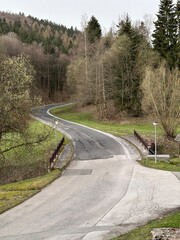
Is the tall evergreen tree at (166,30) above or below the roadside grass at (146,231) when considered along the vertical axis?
above

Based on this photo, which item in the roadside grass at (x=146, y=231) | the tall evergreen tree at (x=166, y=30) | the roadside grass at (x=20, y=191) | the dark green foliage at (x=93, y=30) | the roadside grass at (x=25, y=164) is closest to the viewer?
the roadside grass at (x=146, y=231)

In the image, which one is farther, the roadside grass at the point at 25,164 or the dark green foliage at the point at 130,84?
the dark green foliage at the point at 130,84

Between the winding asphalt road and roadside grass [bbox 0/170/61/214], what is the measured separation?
45cm

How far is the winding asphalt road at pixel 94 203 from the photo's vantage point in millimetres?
13625

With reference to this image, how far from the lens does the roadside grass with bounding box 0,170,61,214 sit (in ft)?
58.9

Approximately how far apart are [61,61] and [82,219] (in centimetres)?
9344

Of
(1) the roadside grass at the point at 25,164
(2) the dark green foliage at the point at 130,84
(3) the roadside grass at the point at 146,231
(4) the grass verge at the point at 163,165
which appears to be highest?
(2) the dark green foliage at the point at 130,84

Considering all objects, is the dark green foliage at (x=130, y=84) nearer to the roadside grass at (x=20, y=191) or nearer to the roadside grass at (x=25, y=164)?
the roadside grass at (x=25, y=164)

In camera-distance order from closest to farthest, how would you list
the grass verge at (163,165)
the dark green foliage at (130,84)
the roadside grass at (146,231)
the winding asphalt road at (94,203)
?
the roadside grass at (146,231)
the winding asphalt road at (94,203)
the grass verge at (163,165)
the dark green foliage at (130,84)

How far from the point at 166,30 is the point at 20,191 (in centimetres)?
4972

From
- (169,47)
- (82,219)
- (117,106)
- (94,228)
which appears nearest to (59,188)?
(82,219)

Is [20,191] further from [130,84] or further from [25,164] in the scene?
[130,84]

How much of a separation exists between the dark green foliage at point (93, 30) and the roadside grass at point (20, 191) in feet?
185

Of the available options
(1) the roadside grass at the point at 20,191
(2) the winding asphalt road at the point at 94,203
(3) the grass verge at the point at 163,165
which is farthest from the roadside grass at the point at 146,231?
(3) the grass verge at the point at 163,165
